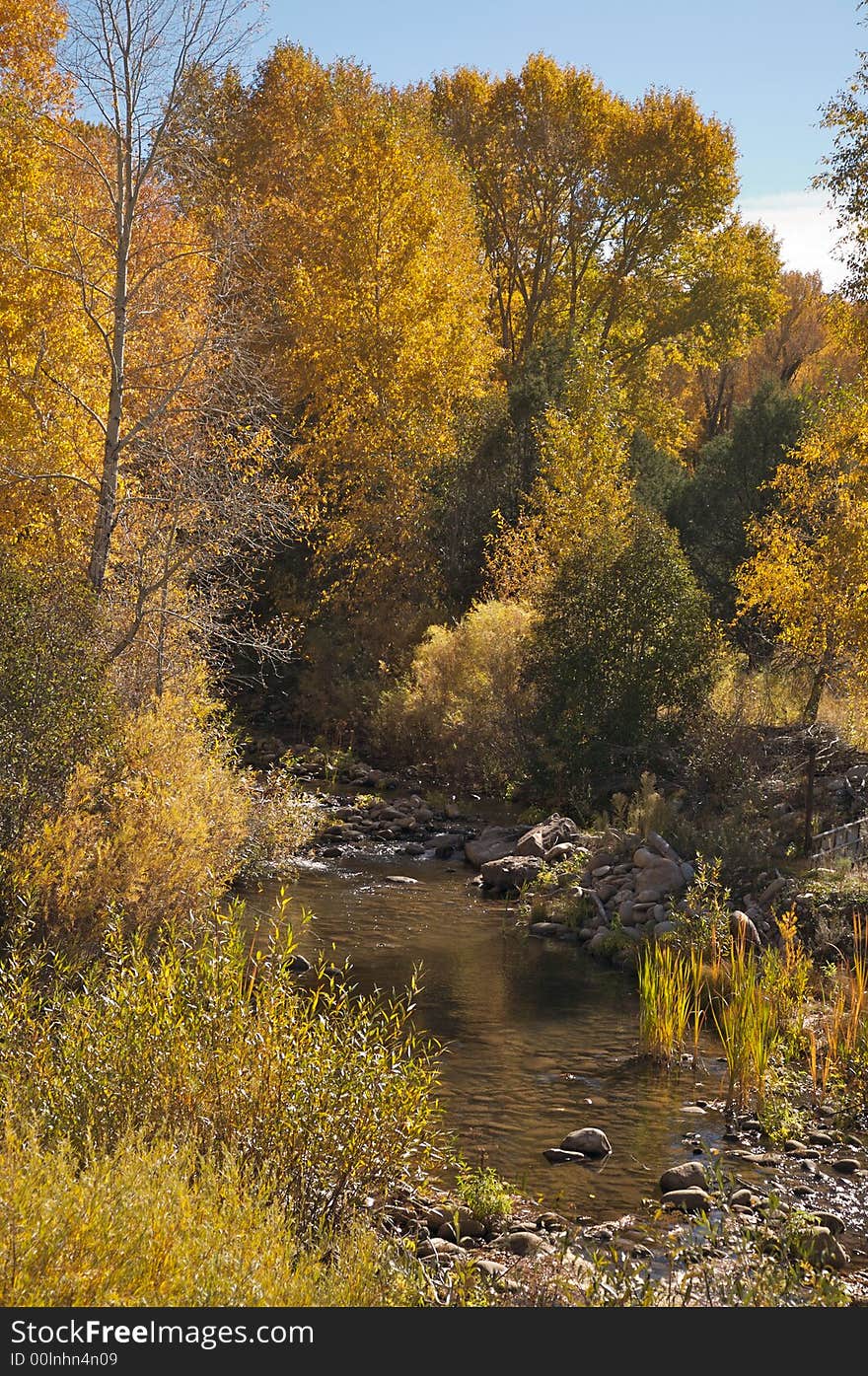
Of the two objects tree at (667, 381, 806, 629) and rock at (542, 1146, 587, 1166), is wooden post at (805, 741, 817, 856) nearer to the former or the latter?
rock at (542, 1146, 587, 1166)

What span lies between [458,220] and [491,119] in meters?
7.15

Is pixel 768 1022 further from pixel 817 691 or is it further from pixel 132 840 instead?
pixel 817 691

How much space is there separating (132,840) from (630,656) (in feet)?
36.6

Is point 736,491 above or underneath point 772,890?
above

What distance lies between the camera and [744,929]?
1315cm

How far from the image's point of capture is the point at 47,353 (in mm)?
17938

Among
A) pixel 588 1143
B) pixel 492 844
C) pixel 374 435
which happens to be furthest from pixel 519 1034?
pixel 374 435

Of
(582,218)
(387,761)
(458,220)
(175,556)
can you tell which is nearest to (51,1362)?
(175,556)

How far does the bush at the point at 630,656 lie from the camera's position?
19.7 metres

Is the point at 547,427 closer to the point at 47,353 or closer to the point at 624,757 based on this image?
the point at 624,757

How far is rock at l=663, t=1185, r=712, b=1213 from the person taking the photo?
25.2 ft

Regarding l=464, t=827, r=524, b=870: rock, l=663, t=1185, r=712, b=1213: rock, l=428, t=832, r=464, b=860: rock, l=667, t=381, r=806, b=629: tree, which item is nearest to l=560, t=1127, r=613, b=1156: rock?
l=663, t=1185, r=712, b=1213: rock

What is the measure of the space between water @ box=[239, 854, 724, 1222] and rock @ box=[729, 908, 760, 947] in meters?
1.23

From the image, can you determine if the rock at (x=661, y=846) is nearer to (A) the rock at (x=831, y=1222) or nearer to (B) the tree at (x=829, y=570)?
(B) the tree at (x=829, y=570)
